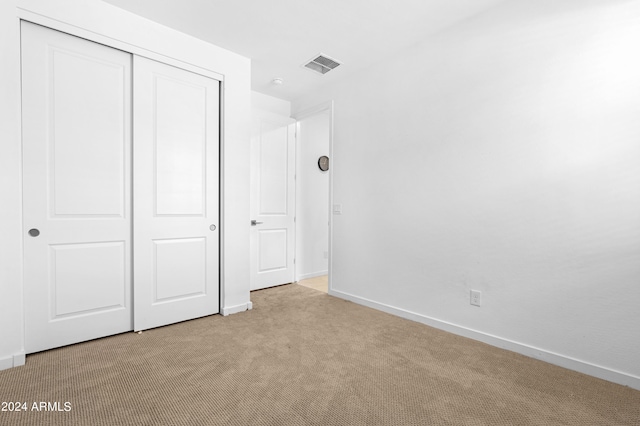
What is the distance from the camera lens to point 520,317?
2.29 metres

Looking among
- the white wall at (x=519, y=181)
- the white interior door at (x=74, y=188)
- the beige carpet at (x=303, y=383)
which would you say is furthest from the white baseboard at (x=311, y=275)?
the white interior door at (x=74, y=188)

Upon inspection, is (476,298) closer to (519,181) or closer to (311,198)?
(519,181)

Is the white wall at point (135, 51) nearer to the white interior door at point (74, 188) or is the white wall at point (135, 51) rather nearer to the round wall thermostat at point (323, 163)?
the white interior door at point (74, 188)

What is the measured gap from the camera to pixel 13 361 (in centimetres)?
199

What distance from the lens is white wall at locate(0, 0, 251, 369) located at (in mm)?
1968

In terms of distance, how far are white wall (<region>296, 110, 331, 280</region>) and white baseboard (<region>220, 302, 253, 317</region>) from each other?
1.32 metres

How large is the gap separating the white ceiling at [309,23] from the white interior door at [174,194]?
0.44 m

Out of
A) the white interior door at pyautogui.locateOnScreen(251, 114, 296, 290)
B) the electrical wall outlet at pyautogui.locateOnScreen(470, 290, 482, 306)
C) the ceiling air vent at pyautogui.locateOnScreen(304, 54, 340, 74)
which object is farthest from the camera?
the white interior door at pyautogui.locateOnScreen(251, 114, 296, 290)

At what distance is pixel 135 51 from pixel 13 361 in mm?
2423

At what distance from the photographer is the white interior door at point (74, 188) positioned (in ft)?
6.99

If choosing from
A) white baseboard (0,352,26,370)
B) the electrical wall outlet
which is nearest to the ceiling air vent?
the electrical wall outlet

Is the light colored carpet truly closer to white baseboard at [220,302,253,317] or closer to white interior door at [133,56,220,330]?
white baseboard at [220,302,253,317]

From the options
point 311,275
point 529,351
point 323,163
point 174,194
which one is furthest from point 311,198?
point 529,351

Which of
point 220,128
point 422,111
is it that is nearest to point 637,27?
point 422,111
